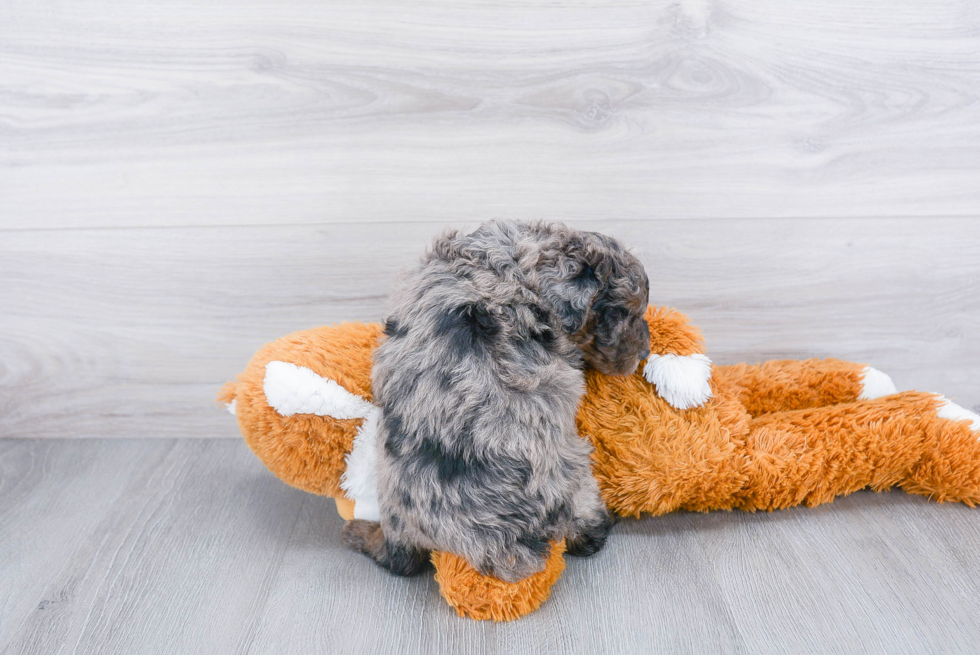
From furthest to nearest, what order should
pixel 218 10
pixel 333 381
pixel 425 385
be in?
pixel 218 10 < pixel 333 381 < pixel 425 385

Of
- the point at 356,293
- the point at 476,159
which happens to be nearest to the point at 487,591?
the point at 356,293

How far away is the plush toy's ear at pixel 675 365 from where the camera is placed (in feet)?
3.50

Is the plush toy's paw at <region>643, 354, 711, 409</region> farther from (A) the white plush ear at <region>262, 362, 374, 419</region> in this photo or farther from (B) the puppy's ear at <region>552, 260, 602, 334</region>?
(A) the white plush ear at <region>262, 362, 374, 419</region>

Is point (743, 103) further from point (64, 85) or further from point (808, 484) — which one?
point (64, 85)

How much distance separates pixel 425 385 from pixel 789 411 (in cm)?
73

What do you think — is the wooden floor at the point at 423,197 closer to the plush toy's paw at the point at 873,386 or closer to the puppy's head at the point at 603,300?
the plush toy's paw at the point at 873,386

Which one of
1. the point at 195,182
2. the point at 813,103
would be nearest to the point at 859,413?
the point at 813,103

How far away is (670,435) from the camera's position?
1.08 metres

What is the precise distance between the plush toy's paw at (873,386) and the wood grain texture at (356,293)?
142mm

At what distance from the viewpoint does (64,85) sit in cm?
124

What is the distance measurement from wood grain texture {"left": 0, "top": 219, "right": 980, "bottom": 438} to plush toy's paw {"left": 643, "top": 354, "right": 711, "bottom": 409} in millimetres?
279

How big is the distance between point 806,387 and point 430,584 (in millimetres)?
776

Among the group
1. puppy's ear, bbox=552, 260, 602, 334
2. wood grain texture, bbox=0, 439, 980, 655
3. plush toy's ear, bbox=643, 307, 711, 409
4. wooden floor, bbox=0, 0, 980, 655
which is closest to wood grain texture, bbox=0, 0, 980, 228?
wooden floor, bbox=0, 0, 980, 655

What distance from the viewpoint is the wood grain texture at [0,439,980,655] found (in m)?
0.91
